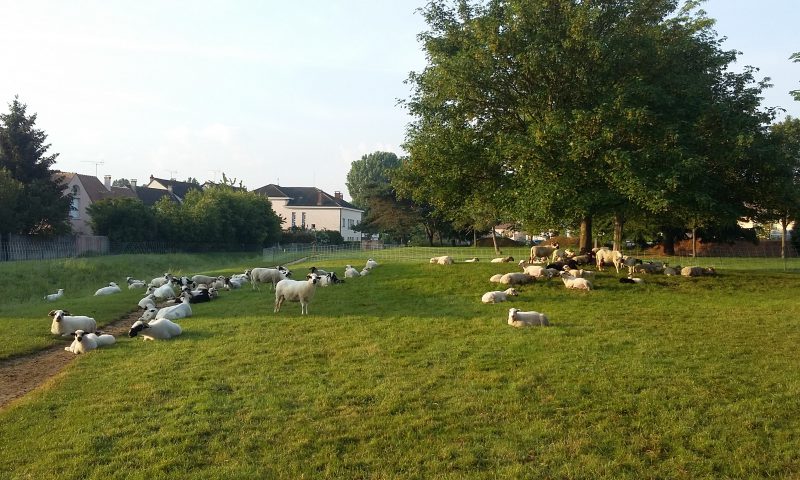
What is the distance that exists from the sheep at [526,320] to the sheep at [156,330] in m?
7.66

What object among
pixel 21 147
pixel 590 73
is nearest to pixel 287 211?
pixel 21 147

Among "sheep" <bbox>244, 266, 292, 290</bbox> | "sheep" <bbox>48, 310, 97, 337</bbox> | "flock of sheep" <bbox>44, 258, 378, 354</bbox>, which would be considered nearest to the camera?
"flock of sheep" <bbox>44, 258, 378, 354</bbox>

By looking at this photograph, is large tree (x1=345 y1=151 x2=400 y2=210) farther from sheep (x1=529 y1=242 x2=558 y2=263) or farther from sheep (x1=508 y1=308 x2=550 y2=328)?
sheep (x1=508 y1=308 x2=550 y2=328)

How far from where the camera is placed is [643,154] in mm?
19422

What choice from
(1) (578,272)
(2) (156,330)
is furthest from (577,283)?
(2) (156,330)

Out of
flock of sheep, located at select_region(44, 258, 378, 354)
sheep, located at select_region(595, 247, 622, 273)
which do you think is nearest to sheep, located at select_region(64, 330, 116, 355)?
flock of sheep, located at select_region(44, 258, 378, 354)

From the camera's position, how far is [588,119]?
19.5 meters

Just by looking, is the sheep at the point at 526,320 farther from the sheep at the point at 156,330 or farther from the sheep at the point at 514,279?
the sheep at the point at 156,330

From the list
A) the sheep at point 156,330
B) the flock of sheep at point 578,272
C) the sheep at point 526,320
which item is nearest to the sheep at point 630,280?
the flock of sheep at point 578,272

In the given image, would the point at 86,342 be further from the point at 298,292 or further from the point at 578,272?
the point at 578,272

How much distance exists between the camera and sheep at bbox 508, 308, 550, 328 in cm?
1360

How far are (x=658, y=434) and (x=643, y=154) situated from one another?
1441 cm

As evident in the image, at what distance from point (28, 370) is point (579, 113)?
16.3m

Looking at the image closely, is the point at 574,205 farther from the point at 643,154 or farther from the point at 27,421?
the point at 27,421
